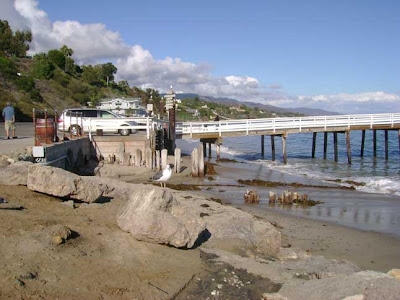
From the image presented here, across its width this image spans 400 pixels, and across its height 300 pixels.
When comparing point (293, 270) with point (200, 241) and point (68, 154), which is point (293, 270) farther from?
point (68, 154)

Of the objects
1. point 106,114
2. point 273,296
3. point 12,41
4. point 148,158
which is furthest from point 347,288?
point 12,41

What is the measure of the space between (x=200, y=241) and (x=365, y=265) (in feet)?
10.8

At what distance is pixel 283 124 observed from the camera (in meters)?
28.2

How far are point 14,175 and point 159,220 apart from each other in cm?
368

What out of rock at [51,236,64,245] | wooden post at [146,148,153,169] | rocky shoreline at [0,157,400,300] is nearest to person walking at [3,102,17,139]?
wooden post at [146,148,153,169]

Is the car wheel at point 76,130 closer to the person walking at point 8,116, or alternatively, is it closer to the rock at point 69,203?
the person walking at point 8,116

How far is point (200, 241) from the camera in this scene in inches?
285

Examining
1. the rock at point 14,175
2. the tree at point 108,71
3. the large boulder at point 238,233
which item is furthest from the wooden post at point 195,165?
the tree at point 108,71

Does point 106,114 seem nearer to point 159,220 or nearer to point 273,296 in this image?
point 159,220

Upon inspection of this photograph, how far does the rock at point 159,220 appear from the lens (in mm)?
6348

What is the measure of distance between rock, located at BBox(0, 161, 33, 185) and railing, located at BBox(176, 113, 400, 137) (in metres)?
17.4

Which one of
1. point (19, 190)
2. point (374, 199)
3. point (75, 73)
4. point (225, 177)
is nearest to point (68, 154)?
point (19, 190)

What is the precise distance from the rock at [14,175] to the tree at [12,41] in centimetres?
7634

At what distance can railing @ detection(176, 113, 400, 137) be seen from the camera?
85.9ft
